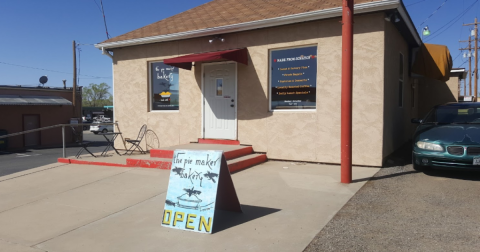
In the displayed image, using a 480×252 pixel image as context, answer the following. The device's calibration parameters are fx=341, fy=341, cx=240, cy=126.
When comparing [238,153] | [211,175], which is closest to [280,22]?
[238,153]

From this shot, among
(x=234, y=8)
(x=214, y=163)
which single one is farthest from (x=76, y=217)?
(x=234, y=8)

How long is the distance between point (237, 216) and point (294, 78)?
4.53 metres

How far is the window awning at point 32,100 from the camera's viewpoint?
73.9 feet

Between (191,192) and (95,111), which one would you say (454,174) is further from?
(95,111)

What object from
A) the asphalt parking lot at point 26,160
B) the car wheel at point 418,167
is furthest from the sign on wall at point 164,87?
the car wheel at point 418,167

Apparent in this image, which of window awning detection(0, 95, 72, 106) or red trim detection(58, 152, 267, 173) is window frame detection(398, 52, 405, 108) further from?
window awning detection(0, 95, 72, 106)

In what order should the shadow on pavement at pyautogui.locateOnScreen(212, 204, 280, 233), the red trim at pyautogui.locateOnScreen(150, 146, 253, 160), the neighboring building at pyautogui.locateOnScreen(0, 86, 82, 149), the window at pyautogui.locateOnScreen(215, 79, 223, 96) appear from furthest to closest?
the neighboring building at pyautogui.locateOnScreen(0, 86, 82, 149) < the window at pyautogui.locateOnScreen(215, 79, 223, 96) < the red trim at pyautogui.locateOnScreen(150, 146, 253, 160) < the shadow on pavement at pyautogui.locateOnScreen(212, 204, 280, 233)

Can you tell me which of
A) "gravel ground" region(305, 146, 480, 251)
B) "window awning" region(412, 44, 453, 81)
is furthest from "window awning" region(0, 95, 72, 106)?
"gravel ground" region(305, 146, 480, 251)

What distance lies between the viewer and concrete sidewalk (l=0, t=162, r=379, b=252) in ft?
12.7

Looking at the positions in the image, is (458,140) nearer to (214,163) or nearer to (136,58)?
(214,163)

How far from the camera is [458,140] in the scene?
240 inches

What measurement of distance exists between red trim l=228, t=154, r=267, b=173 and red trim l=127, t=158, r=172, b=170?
4.54ft

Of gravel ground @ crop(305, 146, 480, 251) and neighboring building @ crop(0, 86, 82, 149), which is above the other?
neighboring building @ crop(0, 86, 82, 149)

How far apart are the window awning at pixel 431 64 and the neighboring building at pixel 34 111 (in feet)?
Answer: 77.9
